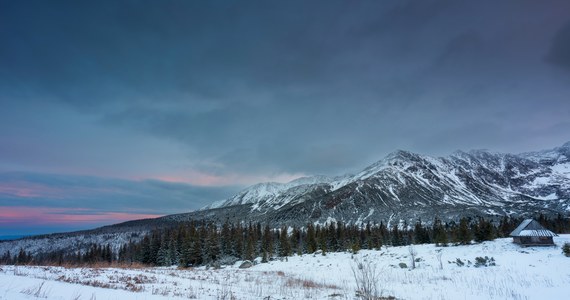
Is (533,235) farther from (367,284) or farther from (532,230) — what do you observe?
(367,284)

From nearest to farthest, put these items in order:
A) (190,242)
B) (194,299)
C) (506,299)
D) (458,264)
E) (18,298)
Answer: (18,298)
(194,299)
(506,299)
(458,264)
(190,242)

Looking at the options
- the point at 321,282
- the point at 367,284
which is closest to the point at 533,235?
the point at 321,282

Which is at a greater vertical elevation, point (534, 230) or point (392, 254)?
point (534, 230)

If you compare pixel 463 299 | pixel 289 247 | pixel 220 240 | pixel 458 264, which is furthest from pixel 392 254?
pixel 220 240

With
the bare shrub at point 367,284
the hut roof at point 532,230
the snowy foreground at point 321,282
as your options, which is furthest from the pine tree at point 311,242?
the bare shrub at point 367,284

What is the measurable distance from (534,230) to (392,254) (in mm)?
21812

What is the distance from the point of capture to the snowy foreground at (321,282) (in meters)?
10.7

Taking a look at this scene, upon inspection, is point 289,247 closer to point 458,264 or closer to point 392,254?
point 392,254

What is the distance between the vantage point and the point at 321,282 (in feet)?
73.5

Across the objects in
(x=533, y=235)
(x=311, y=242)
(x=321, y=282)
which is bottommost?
(x=311, y=242)

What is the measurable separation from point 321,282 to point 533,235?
129ft

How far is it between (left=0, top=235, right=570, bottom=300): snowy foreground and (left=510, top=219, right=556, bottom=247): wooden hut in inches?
113

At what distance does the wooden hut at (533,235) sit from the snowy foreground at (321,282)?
2.87 meters

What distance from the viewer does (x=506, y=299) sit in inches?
512
